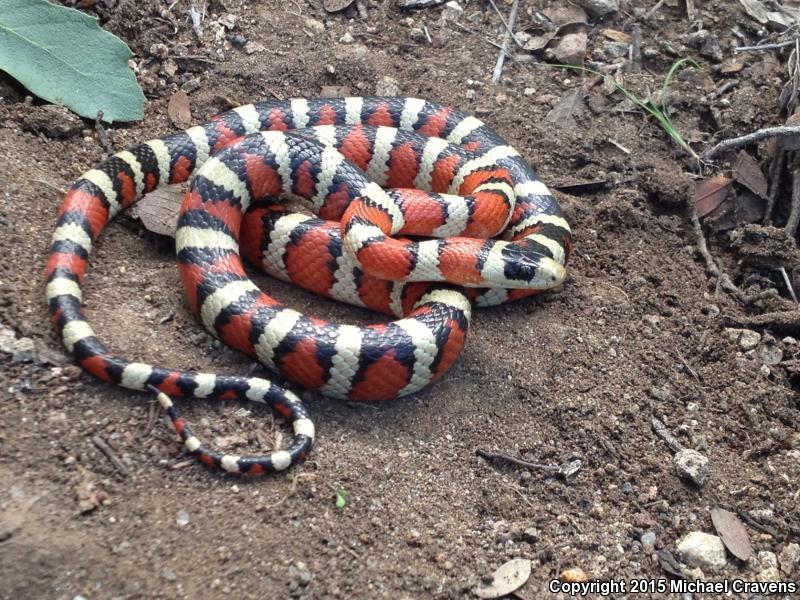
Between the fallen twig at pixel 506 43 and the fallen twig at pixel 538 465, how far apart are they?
4.17 metres

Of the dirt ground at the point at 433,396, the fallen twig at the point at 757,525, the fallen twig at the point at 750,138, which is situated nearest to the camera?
the dirt ground at the point at 433,396

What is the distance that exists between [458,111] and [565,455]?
362 cm

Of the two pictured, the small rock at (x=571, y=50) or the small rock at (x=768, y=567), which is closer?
the small rock at (x=768, y=567)

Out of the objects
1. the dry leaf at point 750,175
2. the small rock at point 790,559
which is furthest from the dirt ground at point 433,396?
the dry leaf at point 750,175

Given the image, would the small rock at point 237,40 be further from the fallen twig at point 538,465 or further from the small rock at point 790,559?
the small rock at point 790,559

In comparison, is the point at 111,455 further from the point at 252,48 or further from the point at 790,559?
the point at 252,48

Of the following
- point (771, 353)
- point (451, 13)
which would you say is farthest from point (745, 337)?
point (451, 13)

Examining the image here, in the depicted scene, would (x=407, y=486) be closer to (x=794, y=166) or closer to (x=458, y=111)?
(x=458, y=111)

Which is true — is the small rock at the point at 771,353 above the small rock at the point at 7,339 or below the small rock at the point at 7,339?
below

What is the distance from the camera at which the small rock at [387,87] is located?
301 inches

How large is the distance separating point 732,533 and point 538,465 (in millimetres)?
1268

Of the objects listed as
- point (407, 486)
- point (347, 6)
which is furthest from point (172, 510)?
point (347, 6)

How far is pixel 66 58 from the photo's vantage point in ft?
20.9

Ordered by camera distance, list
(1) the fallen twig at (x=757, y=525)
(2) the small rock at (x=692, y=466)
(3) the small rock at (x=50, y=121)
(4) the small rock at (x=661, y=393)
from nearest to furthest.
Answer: (1) the fallen twig at (x=757, y=525) < (2) the small rock at (x=692, y=466) < (4) the small rock at (x=661, y=393) < (3) the small rock at (x=50, y=121)
